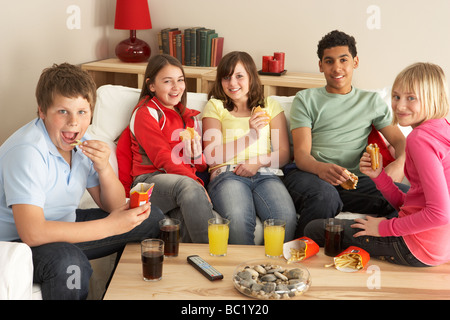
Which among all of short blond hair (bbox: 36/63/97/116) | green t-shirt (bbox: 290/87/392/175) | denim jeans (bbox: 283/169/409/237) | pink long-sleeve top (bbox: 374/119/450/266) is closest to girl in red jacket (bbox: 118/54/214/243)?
denim jeans (bbox: 283/169/409/237)

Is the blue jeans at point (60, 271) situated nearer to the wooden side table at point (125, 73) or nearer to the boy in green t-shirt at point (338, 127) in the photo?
the boy in green t-shirt at point (338, 127)

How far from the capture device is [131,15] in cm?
382

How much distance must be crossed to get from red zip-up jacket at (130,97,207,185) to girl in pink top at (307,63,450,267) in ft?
3.04

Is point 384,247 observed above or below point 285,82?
below

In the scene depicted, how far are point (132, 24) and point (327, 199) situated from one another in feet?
7.13

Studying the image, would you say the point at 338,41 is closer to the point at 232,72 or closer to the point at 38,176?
the point at 232,72

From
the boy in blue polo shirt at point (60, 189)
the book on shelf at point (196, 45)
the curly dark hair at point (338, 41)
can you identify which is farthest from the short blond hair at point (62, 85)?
the book on shelf at point (196, 45)

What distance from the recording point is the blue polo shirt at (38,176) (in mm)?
1646

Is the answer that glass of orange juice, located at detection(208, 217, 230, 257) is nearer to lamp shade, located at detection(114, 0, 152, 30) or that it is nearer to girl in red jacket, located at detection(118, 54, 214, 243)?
girl in red jacket, located at detection(118, 54, 214, 243)

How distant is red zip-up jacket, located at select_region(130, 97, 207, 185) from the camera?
8.16ft

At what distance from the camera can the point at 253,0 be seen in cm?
385

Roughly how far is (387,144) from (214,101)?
0.93 meters

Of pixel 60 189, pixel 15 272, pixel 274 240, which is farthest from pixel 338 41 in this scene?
pixel 15 272

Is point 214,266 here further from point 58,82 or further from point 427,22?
point 427,22
